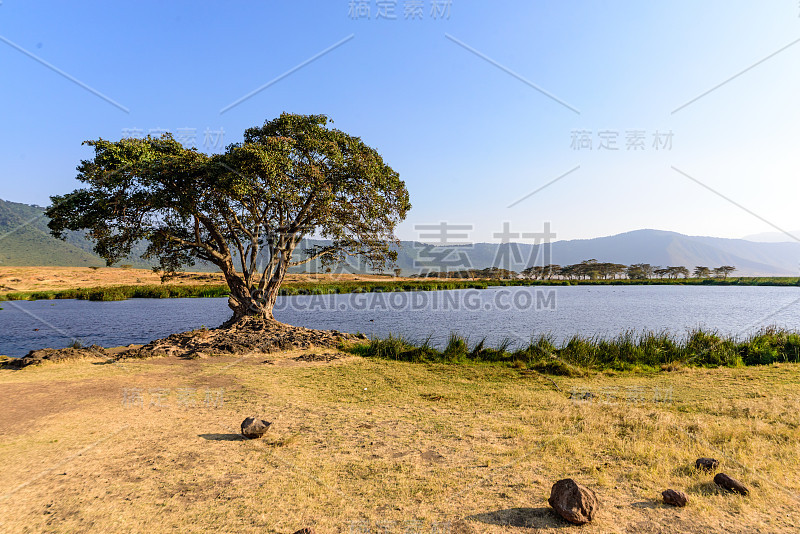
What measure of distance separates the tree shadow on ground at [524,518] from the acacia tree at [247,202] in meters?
14.2

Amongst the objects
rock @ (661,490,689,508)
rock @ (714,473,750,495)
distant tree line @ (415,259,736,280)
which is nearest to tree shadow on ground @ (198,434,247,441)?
rock @ (661,490,689,508)

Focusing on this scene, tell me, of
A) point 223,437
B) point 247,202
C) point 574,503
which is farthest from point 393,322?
point 574,503

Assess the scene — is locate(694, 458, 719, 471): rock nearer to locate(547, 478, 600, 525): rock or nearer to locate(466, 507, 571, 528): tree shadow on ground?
locate(547, 478, 600, 525): rock

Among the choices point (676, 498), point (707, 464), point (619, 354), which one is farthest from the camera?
point (619, 354)

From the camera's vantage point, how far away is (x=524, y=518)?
4344 mm

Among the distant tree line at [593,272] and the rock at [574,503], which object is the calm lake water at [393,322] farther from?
the distant tree line at [593,272]

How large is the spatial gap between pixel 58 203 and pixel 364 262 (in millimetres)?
13527

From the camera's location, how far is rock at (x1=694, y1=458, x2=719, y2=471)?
5.46 m

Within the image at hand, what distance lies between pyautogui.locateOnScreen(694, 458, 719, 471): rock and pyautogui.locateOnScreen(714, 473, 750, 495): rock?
1.24ft

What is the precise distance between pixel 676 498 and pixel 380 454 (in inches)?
154

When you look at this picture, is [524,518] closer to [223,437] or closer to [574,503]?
[574,503]

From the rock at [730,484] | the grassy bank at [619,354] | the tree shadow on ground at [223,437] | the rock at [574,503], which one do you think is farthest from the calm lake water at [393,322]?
the rock at [574,503]

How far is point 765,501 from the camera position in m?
4.71

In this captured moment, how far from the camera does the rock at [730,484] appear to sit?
4859mm
